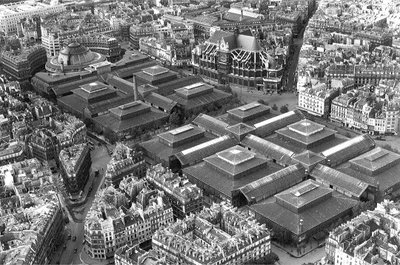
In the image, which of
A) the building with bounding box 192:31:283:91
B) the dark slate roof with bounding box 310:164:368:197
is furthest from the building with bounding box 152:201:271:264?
the building with bounding box 192:31:283:91

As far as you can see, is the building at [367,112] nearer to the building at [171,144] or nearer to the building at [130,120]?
the building at [171,144]

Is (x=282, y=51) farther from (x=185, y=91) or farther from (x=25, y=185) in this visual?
(x=25, y=185)

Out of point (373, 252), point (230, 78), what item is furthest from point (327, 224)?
point (230, 78)

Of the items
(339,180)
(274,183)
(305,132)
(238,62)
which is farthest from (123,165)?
(238,62)

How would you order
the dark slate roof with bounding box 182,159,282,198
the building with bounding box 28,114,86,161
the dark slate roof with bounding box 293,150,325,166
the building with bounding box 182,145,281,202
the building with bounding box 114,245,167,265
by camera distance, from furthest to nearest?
the building with bounding box 28,114,86,161, the dark slate roof with bounding box 293,150,325,166, the building with bounding box 182,145,281,202, the dark slate roof with bounding box 182,159,282,198, the building with bounding box 114,245,167,265

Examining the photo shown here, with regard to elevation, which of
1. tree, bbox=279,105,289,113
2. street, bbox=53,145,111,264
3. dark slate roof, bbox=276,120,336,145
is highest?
dark slate roof, bbox=276,120,336,145

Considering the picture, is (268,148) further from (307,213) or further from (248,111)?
(307,213)

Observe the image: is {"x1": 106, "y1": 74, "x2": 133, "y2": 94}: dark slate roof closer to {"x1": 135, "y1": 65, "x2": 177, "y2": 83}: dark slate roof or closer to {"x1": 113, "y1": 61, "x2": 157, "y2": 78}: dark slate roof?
{"x1": 113, "y1": 61, "x2": 157, "y2": 78}: dark slate roof
